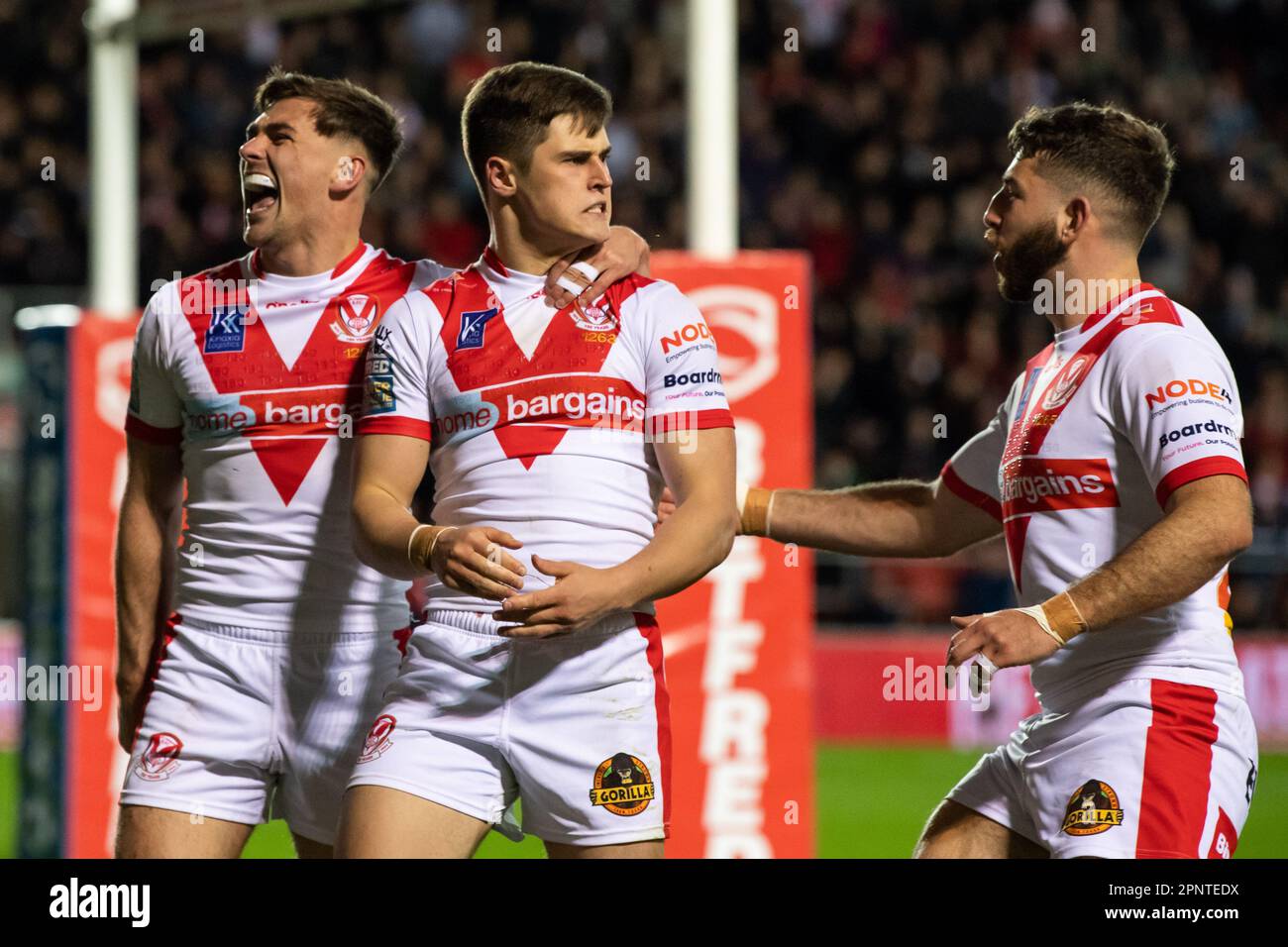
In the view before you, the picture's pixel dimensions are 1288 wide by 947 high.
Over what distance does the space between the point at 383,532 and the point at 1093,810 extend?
1.37 metres

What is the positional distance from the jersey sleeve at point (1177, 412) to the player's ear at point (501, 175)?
1190 millimetres

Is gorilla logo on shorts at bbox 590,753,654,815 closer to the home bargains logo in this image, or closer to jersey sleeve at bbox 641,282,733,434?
jersey sleeve at bbox 641,282,733,434

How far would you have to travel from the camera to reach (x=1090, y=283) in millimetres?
3516

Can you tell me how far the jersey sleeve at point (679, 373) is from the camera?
333 centimetres

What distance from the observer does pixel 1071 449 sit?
3.37 meters

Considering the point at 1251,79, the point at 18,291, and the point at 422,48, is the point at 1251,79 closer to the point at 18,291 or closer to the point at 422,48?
the point at 422,48

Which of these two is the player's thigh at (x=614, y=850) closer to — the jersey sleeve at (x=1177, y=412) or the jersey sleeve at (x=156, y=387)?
the jersey sleeve at (x=1177, y=412)

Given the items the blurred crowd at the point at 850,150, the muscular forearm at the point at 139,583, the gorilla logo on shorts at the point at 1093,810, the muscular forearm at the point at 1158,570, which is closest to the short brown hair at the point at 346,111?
the muscular forearm at the point at 139,583

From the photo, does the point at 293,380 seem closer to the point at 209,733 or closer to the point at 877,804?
the point at 209,733

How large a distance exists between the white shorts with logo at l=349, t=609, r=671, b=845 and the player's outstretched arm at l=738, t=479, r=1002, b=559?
77 centimetres

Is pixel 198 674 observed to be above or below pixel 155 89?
below

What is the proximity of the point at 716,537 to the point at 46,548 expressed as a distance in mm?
3711
